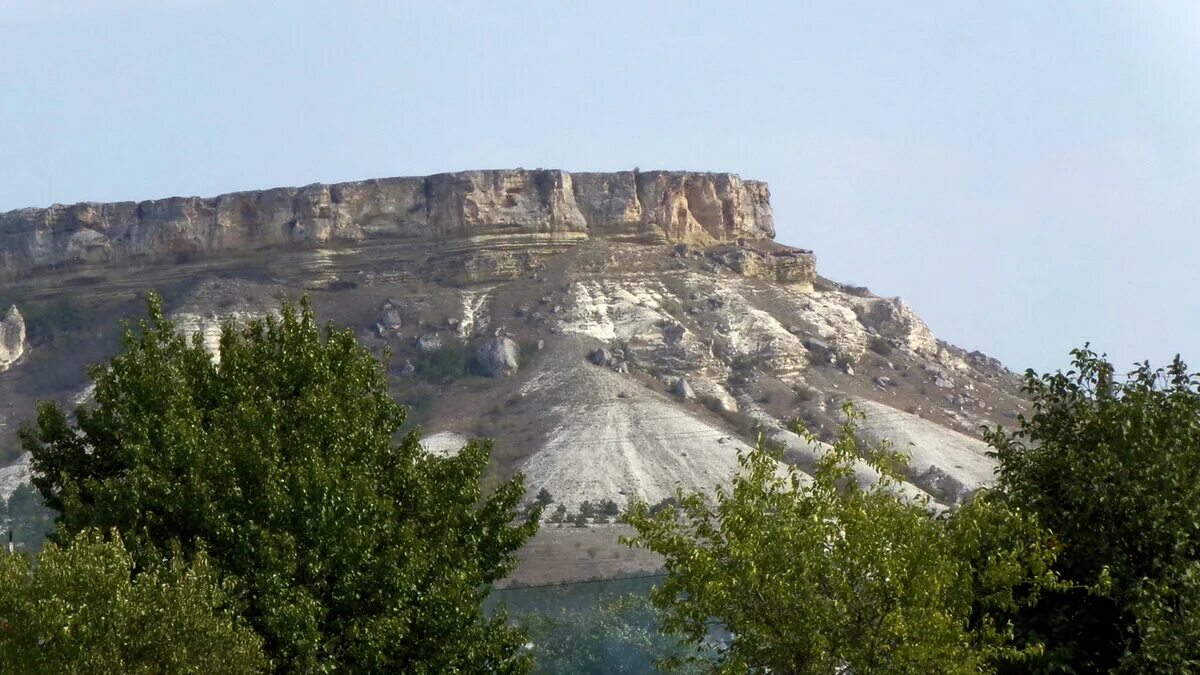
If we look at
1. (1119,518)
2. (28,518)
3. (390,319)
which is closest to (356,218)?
(390,319)

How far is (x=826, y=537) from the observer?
1750cm

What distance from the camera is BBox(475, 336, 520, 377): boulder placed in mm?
77125

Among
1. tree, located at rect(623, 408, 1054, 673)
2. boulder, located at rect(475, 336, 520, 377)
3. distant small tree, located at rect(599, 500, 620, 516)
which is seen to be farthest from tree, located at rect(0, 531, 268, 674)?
boulder, located at rect(475, 336, 520, 377)

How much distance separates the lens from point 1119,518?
19.2m

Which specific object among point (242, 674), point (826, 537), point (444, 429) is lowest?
point (444, 429)

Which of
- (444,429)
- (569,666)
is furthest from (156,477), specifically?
(444,429)

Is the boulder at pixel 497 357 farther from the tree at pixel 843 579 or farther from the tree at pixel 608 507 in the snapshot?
the tree at pixel 843 579

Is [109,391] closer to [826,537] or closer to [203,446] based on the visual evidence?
[203,446]

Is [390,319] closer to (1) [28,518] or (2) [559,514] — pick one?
(2) [559,514]

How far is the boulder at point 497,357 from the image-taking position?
7712 cm

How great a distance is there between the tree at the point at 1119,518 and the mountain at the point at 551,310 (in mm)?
39864

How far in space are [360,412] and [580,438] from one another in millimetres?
42955

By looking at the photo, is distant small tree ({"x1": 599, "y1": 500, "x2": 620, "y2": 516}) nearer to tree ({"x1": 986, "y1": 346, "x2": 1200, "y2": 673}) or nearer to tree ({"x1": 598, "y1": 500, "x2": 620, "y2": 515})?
tree ({"x1": 598, "y1": 500, "x2": 620, "y2": 515})

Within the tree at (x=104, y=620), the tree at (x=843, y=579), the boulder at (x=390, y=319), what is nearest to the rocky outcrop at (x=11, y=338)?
the boulder at (x=390, y=319)
